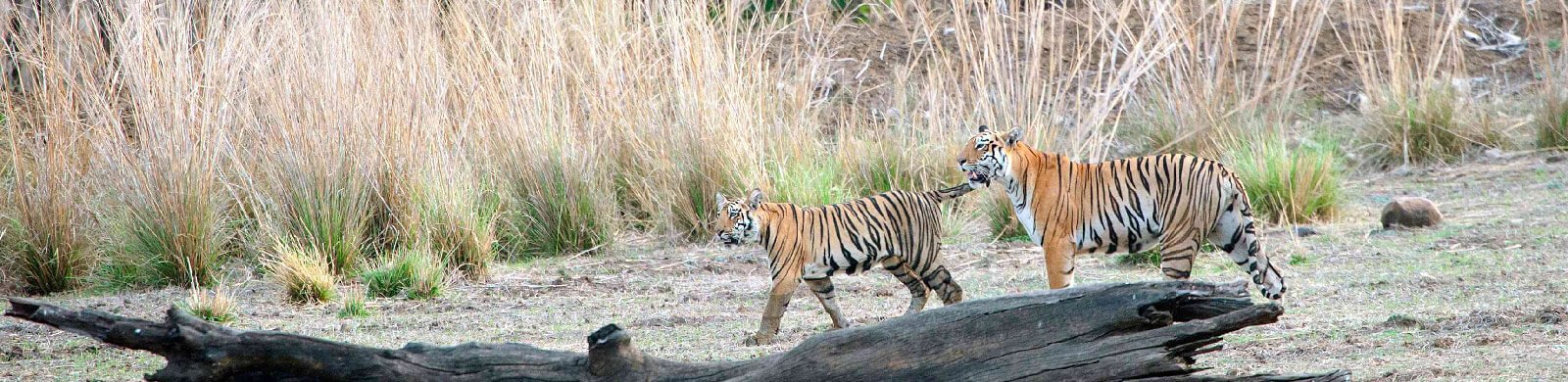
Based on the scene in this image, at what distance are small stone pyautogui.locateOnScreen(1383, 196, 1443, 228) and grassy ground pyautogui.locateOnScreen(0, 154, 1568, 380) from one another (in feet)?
0.33

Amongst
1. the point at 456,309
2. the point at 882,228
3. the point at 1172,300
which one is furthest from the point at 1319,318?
the point at 456,309

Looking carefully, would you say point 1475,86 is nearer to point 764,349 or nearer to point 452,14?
point 452,14

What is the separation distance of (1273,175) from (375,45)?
16.3 feet

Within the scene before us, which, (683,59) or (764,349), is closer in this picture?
(764,349)

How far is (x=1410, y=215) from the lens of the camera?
26.7ft

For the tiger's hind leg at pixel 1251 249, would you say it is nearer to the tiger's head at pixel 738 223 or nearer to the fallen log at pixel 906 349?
the tiger's head at pixel 738 223

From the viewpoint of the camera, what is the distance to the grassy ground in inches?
196

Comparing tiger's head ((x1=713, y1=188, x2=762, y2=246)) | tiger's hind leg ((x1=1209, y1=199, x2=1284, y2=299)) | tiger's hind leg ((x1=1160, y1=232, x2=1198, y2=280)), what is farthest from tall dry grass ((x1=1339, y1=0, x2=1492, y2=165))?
tiger's head ((x1=713, y1=188, x2=762, y2=246))

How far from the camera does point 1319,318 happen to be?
5727 mm

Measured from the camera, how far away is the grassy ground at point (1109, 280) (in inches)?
196

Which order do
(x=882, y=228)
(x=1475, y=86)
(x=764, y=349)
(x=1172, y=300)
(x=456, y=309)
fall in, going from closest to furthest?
1. (x=1172, y=300)
2. (x=764, y=349)
3. (x=882, y=228)
4. (x=456, y=309)
5. (x=1475, y=86)

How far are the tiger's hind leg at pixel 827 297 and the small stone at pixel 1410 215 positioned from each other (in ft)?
12.4

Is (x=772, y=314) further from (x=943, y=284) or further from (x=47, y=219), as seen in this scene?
(x=47, y=219)

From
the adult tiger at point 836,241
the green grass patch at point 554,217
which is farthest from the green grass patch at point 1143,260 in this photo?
the green grass patch at point 554,217
